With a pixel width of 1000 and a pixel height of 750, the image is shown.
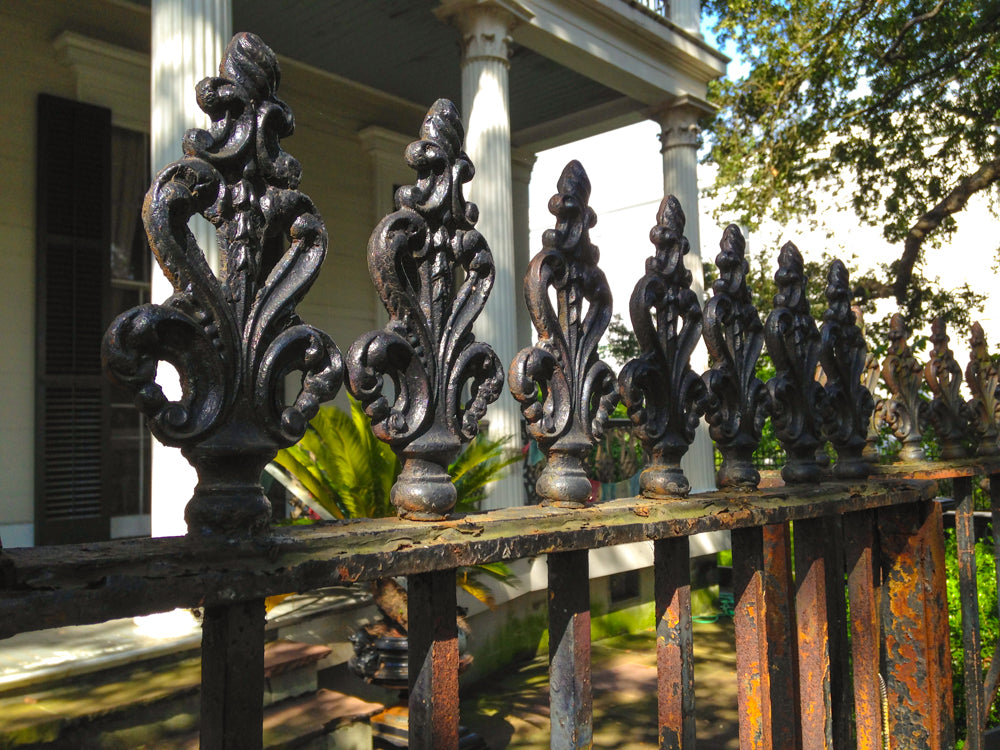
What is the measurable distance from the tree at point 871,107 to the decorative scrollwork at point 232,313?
334 inches

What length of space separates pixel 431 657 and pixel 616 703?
5590 mm

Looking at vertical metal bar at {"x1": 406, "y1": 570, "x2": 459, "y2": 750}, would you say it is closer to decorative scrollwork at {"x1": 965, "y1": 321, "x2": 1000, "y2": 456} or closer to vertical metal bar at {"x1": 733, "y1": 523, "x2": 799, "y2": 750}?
vertical metal bar at {"x1": 733, "y1": 523, "x2": 799, "y2": 750}

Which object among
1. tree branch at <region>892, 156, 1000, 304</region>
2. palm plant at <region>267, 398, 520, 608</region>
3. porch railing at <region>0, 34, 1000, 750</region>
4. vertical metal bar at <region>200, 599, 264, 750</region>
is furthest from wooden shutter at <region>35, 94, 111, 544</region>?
tree branch at <region>892, 156, 1000, 304</region>

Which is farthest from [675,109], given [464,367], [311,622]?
[464,367]

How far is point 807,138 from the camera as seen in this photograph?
29.9 feet

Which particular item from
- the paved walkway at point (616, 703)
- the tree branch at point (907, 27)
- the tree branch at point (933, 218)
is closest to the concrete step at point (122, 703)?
the paved walkway at point (616, 703)

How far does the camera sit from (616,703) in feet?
20.0

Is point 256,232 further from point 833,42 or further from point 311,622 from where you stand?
point 833,42

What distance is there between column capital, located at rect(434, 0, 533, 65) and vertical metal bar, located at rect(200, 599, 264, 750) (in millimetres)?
6731

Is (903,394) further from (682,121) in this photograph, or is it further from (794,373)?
(682,121)

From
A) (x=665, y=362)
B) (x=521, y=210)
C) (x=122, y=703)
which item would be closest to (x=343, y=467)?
(x=122, y=703)

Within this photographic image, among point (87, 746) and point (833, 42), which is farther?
point (833, 42)

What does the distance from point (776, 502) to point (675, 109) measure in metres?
8.46

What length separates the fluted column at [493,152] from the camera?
22.4 feet
